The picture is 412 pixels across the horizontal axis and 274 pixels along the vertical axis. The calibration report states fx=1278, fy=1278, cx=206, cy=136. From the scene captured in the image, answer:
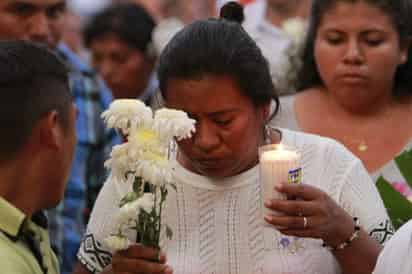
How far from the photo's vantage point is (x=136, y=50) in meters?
7.80

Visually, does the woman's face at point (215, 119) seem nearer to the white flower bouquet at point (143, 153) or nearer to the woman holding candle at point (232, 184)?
the woman holding candle at point (232, 184)

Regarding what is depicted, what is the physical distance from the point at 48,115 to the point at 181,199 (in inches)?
31.6

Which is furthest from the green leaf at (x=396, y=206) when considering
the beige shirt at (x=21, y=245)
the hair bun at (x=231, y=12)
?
the beige shirt at (x=21, y=245)

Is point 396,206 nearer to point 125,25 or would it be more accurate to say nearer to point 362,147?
point 362,147

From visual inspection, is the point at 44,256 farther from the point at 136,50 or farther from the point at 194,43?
the point at 136,50

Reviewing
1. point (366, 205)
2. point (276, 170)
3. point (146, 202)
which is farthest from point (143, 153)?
point (366, 205)

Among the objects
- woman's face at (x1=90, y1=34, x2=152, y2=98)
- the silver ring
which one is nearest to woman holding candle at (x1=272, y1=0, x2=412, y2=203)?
the silver ring

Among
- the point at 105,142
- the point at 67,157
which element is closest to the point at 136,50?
the point at 105,142

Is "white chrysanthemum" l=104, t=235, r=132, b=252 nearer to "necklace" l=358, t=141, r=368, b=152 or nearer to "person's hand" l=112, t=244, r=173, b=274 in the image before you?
"person's hand" l=112, t=244, r=173, b=274

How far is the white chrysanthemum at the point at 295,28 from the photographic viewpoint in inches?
252

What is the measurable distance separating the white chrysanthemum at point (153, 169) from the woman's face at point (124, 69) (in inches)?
164

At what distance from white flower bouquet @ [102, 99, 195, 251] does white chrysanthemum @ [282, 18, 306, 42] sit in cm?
262

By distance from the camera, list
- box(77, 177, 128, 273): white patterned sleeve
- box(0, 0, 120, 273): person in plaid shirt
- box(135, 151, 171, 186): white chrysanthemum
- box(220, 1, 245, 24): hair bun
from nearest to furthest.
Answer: box(135, 151, 171, 186): white chrysanthemum → box(77, 177, 128, 273): white patterned sleeve → box(220, 1, 245, 24): hair bun → box(0, 0, 120, 273): person in plaid shirt

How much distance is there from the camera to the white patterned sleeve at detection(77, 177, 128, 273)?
4.22 meters
